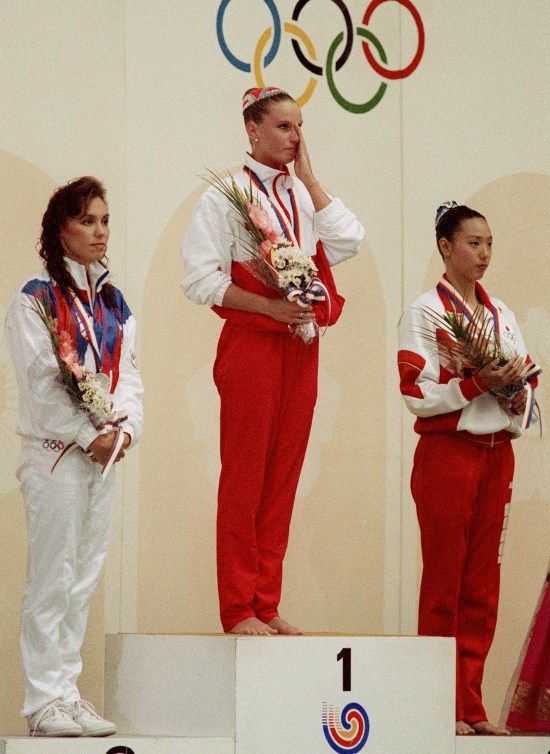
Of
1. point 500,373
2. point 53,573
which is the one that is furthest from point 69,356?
point 500,373

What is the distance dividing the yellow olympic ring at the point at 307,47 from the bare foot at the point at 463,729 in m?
2.66

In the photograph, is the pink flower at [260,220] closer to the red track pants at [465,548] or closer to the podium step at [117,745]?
the red track pants at [465,548]

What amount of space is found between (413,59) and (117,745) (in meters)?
3.39

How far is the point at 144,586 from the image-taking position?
17.2 feet

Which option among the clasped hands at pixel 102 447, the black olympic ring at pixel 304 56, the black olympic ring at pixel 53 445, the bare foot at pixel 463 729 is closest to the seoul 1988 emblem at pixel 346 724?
the bare foot at pixel 463 729

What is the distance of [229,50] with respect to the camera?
5547 mm

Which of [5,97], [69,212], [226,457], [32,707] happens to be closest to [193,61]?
[5,97]

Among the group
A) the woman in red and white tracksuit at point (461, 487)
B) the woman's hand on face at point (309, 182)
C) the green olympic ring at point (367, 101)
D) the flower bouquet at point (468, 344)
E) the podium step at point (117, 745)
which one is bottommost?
the podium step at point (117, 745)

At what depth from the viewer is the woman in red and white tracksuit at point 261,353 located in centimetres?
407

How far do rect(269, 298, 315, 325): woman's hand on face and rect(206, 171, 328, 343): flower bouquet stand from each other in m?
0.02

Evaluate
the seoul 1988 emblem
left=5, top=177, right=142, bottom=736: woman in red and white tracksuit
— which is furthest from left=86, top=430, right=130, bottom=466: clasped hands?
the seoul 1988 emblem

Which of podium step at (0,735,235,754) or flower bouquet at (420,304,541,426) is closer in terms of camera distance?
podium step at (0,735,235,754)

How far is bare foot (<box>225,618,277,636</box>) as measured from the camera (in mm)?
3955

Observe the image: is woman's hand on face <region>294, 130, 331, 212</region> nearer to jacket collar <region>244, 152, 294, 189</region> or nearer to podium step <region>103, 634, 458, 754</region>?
jacket collar <region>244, 152, 294, 189</region>
